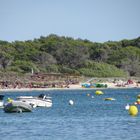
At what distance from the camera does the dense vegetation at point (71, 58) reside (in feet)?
572

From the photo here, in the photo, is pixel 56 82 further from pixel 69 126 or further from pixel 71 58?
pixel 69 126

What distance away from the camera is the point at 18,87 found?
148m

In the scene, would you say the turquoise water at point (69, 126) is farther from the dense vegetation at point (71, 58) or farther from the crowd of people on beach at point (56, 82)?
the dense vegetation at point (71, 58)

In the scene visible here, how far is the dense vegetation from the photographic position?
174 m

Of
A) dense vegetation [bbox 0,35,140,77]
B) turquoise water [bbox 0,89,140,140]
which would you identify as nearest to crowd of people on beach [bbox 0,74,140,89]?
dense vegetation [bbox 0,35,140,77]

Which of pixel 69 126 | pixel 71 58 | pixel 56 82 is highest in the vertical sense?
pixel 71 58

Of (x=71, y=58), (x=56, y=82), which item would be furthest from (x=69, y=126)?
(x=71, y=58)

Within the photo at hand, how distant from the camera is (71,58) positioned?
18350 cm

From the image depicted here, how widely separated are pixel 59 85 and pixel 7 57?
25768 mm

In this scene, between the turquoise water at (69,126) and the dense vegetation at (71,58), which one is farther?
the dense vegetation at (71,58)

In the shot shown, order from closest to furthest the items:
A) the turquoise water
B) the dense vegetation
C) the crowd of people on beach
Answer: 1. the turquoise water
2. the crowd of people on beach
3. the dense vegetation

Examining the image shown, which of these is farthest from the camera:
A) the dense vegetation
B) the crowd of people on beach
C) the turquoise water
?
the dense vegetation

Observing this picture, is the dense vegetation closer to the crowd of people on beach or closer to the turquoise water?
the crowd of people on beach

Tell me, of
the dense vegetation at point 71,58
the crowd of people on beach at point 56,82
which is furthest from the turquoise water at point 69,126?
the dense vegetation at point 71,58
